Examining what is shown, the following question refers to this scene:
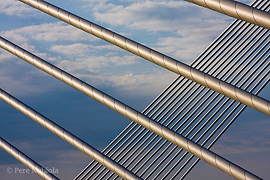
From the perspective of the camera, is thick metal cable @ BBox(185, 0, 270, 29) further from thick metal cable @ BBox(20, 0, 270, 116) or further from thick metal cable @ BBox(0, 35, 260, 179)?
thick metal cable @ BBox(0, 35, 260, 179)

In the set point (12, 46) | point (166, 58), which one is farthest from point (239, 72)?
point (12, 46)

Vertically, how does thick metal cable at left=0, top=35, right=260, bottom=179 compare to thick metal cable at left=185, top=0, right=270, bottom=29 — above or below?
below

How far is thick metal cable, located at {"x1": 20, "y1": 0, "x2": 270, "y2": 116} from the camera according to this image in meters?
11.5

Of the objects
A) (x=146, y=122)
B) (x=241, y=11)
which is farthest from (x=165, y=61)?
(x=241, y=11)

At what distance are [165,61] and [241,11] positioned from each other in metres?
3.57

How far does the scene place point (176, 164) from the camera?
18.8 meters

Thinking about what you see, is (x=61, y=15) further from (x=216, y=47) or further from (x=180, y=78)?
(x=216, y=47)

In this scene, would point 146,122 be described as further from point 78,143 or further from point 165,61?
Result: point 78,143

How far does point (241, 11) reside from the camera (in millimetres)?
10891

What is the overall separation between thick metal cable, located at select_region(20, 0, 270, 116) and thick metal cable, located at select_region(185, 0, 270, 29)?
229 cm

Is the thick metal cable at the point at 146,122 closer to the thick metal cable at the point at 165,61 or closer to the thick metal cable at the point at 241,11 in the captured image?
the thick metal cable at the point at 165,61

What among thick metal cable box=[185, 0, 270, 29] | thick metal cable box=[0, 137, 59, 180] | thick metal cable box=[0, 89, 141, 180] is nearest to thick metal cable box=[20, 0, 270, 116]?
thick metal cable box=[185, 0, 270, 29]

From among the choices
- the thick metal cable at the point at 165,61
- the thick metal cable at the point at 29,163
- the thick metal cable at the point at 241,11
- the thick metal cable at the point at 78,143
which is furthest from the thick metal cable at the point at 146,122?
the thick metal cable at the point at 241,11

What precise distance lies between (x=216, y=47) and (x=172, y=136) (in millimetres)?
9187
